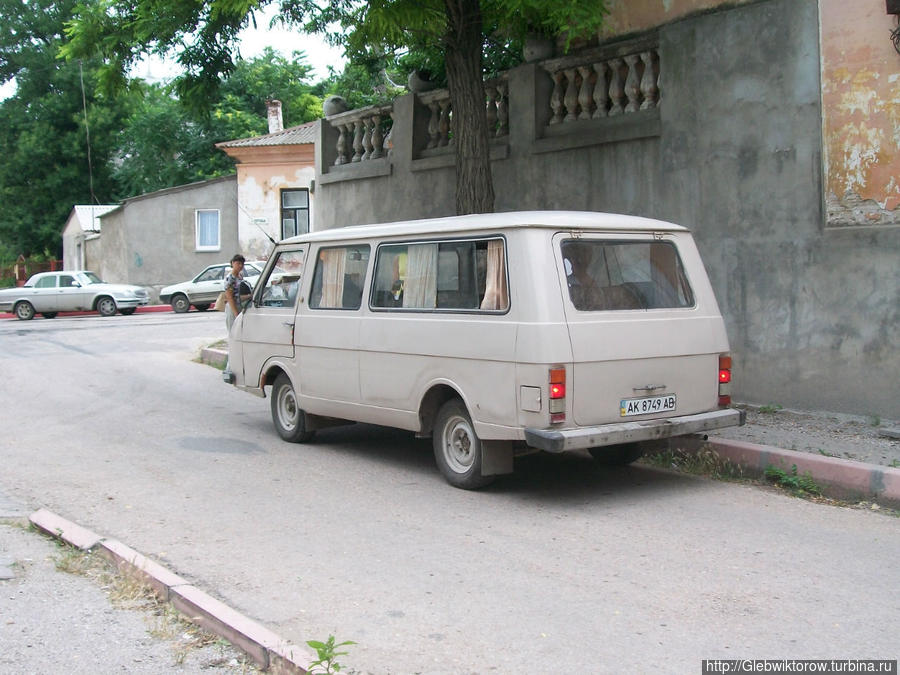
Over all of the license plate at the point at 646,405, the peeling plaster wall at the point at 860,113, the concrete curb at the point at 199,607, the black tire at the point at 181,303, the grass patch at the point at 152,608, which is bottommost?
the grass patch at the point at 152,608

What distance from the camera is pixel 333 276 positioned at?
9.07 metres

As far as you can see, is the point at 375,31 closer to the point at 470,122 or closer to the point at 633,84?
the point at 470,122

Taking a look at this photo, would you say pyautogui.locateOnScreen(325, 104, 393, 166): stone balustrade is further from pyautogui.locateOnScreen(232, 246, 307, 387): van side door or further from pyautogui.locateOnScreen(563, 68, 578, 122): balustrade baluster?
pyautogui.locateOnScreen(232, 246, 307, 387): van side door

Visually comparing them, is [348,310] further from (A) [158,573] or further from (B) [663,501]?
(A) [158,573]

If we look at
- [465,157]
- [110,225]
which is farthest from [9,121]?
[465,157]

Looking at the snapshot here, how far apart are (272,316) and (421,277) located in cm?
235

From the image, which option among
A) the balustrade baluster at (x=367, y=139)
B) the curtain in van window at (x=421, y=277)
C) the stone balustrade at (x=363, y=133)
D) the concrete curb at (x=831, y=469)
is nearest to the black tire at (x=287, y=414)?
the curtain in van window at (x=421, y=277)

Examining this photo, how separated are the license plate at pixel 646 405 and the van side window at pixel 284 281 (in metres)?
3.72

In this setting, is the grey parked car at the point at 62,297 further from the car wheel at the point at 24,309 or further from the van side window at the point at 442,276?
the van side window at the point at 442,276

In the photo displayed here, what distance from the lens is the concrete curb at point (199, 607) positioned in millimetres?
4245

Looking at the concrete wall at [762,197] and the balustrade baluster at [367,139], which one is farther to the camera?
the balustrade baluster at [367,139]

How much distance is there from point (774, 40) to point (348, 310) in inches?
195

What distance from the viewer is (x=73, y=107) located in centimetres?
5016

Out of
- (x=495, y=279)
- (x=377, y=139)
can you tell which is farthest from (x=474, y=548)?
(x=377, y=139)
